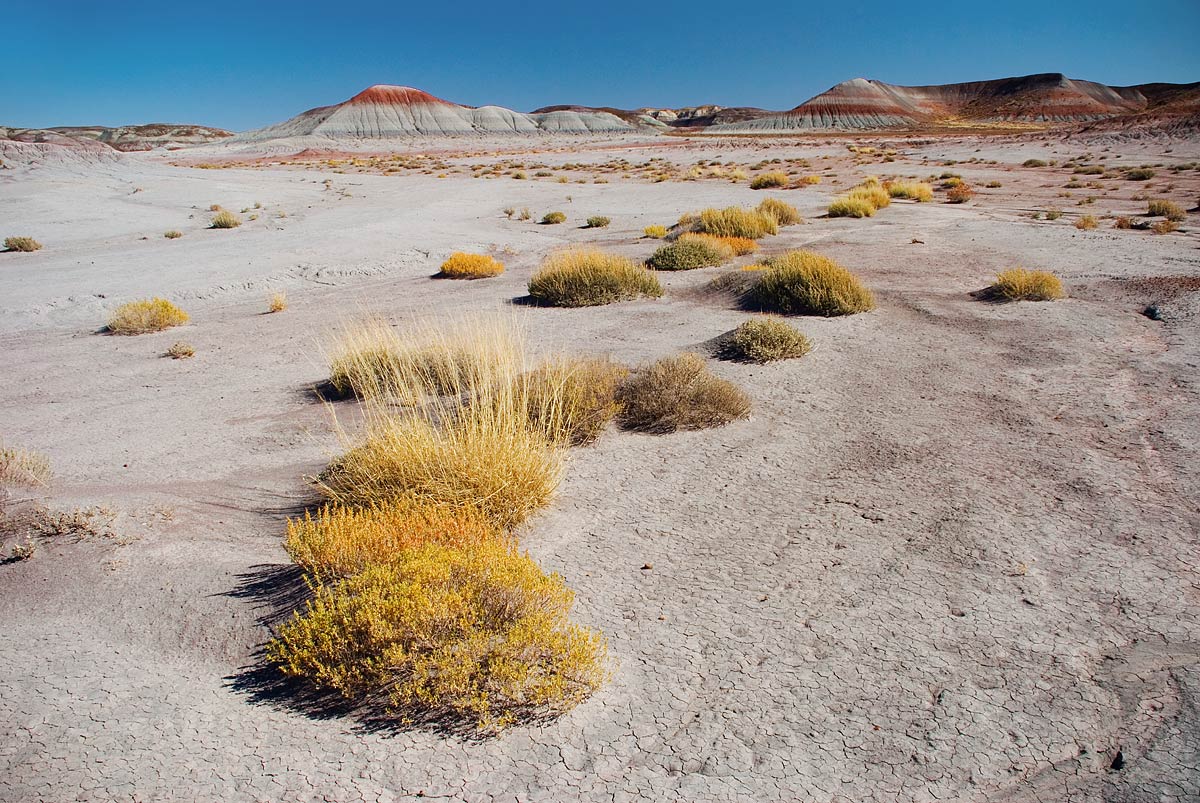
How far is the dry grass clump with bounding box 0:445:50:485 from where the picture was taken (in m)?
5.03

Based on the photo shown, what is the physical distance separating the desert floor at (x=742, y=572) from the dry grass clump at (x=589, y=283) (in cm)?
69

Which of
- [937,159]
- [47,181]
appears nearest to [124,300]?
[47,181]

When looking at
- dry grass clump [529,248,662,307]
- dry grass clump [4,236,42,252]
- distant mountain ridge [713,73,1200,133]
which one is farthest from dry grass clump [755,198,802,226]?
distant mountain ridge [713,73,1200,133]

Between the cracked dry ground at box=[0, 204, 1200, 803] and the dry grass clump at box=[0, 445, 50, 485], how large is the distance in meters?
0.37

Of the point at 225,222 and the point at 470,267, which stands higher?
the point at 225,222

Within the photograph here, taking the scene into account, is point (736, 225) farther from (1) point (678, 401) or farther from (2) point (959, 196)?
(2) point (959, 196)

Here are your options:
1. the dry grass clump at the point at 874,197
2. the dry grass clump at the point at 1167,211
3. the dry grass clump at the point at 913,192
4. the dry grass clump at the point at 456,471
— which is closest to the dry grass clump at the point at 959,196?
the dry grass clump at the point at 913,192

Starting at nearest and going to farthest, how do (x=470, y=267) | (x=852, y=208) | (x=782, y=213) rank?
(x=470, y=267)
(x=782, y=213)
(x=852, y=208)

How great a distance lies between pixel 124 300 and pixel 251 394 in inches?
237

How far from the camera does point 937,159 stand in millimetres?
41656

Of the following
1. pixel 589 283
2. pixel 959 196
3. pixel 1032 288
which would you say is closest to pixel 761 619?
pixel 589 283

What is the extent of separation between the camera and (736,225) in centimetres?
1535

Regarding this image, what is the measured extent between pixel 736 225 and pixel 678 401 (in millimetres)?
10299

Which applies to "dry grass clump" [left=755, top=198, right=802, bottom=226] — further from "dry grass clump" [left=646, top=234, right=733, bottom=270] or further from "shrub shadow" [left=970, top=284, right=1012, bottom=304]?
"shrub shadow" [left=970, top=284, right=1012, bottom=304]
